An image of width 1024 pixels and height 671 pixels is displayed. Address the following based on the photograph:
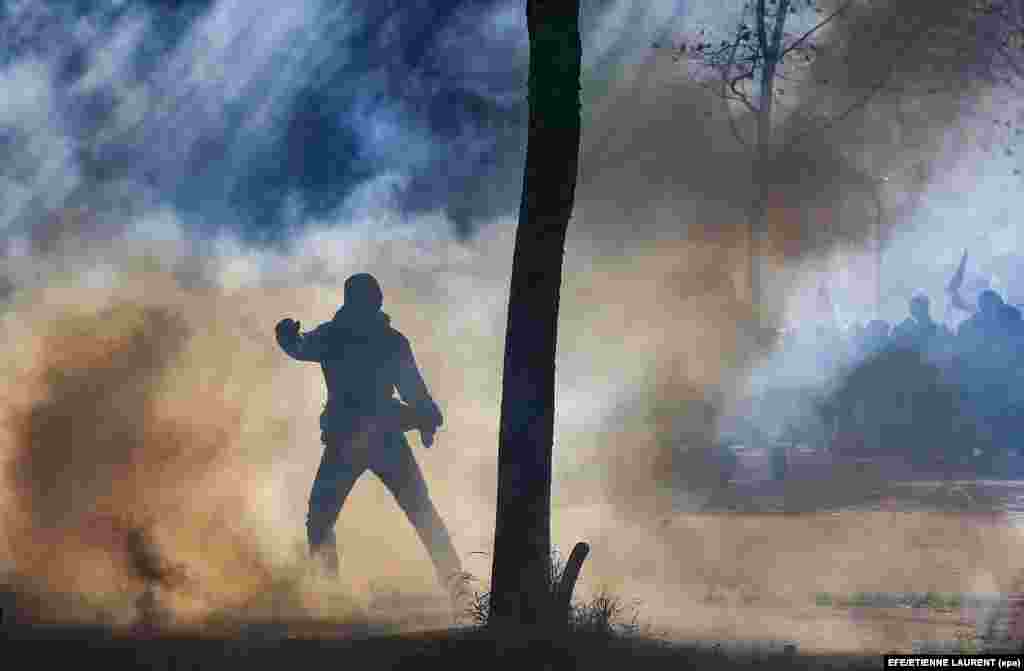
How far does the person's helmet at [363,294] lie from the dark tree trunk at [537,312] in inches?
90.7

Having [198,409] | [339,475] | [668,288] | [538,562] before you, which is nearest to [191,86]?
[668,288]

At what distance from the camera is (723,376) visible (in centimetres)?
2173

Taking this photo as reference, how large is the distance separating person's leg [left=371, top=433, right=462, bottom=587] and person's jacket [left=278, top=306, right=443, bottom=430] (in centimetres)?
24

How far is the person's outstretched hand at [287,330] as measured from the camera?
9930mm

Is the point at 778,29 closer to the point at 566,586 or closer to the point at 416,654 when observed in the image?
the point at 566,586

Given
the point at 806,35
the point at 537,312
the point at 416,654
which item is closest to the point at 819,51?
the point at 806,35

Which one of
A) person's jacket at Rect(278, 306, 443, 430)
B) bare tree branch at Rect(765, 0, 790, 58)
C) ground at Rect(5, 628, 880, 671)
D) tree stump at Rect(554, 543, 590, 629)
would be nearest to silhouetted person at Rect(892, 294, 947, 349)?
bare tree branch at Rect(765, 0, 790, 58)

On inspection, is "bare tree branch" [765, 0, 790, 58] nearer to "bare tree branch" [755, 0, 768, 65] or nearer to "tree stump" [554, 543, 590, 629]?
"bare tree branch" [755, 0, 768, 65]

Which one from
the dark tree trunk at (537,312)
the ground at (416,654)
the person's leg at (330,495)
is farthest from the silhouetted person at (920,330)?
the ground at (416,654)

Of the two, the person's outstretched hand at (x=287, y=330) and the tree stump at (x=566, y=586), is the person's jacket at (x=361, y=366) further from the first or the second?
the tree stump at (x=566, y=586)

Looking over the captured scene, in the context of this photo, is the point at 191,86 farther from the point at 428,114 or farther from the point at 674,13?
the point at 674,13

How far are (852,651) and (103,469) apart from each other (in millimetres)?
6006

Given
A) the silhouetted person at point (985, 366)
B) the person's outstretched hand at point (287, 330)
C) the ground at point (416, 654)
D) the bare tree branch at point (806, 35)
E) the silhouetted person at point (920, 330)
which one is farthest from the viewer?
the bare tree branch at point (806, 35)

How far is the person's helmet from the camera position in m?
10.2
